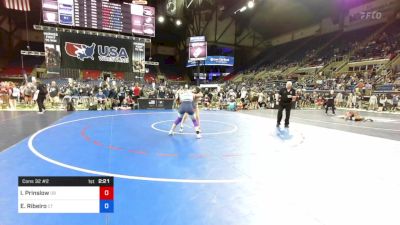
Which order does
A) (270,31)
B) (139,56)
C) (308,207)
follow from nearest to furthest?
(308,207), (139,56), (270,31)

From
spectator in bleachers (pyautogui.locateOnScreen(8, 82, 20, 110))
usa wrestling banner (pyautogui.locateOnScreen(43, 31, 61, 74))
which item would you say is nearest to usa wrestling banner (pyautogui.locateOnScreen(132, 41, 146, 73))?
usa wrestling banner (pyautogui.locateOnScreen(43, 31, 61, 74))

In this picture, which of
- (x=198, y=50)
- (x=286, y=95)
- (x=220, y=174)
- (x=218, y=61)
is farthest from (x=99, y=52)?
(x=220, y=174)

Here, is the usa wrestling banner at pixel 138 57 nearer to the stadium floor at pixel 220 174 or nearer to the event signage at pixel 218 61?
the event signage at pixel 218 61

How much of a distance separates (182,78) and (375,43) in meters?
28.7

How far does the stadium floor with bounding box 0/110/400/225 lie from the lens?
323 cm

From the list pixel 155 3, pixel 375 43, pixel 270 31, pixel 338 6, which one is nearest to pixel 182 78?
pixel 155 3

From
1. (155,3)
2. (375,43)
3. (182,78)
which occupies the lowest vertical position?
(182,78)

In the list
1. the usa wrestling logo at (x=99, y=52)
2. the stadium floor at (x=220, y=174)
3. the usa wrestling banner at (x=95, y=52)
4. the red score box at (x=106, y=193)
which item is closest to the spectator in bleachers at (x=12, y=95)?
the usa wrestling banner at (x=95, y=52)

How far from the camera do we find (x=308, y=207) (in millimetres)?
3486

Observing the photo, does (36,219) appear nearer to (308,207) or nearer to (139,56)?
(308,207)

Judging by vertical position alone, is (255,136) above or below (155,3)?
below
